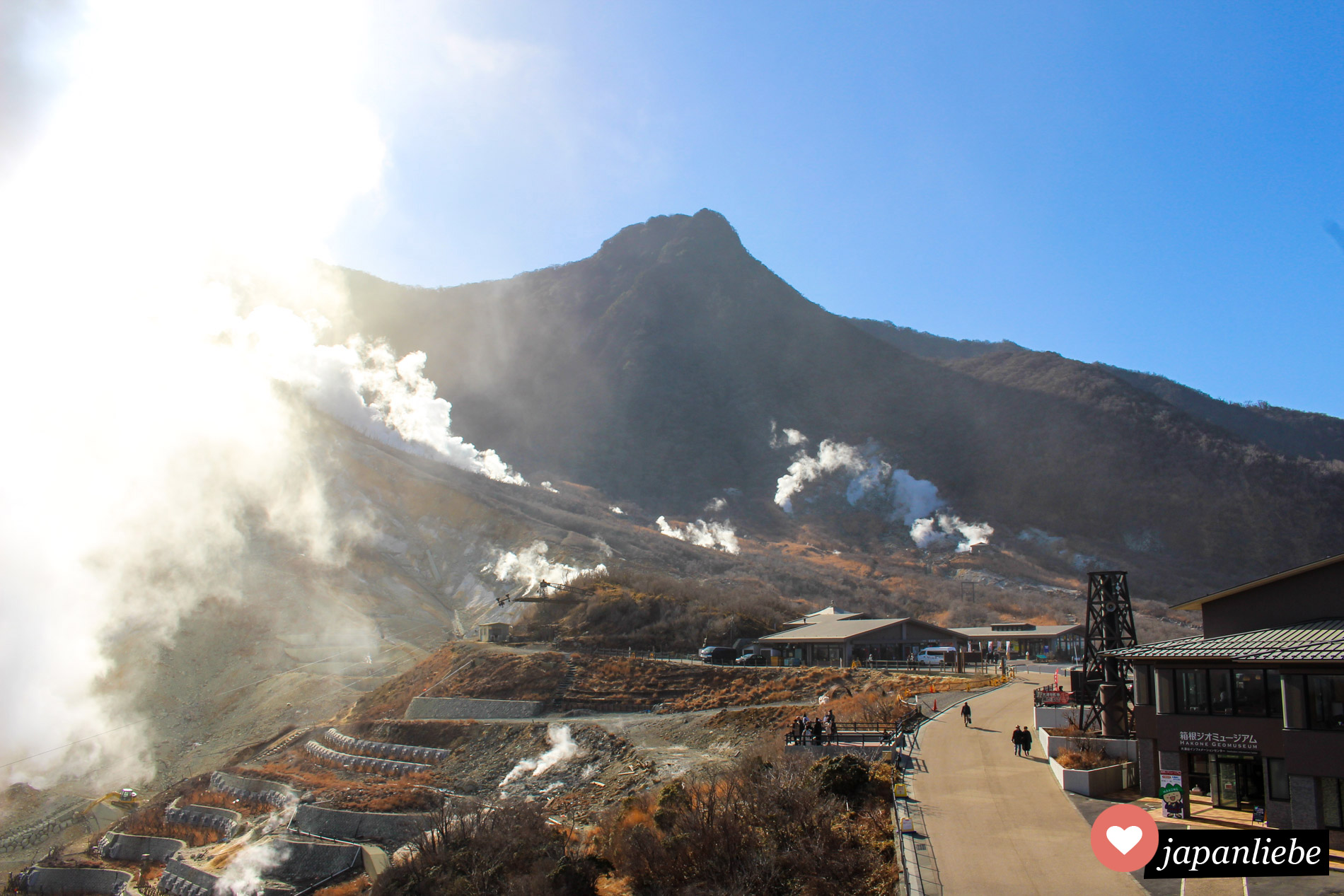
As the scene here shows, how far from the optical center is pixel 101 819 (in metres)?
39.8

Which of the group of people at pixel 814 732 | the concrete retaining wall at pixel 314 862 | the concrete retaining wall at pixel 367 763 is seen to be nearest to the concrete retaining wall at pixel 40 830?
the concrete retaining wall at pixel 367 763

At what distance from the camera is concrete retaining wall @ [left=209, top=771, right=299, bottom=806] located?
3419cm

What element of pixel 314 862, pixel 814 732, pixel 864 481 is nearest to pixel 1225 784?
pixel 814 732

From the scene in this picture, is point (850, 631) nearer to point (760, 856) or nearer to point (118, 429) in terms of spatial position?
point (760, 856)

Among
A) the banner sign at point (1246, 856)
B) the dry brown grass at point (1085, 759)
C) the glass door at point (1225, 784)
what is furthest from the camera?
the dry brown grass at point (1085, 759)

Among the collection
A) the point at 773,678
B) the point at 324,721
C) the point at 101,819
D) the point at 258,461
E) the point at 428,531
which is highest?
the point at 258,461

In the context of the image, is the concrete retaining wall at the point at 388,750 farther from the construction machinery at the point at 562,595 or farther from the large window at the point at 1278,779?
the large window at the point at 1278,779

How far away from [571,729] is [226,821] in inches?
555

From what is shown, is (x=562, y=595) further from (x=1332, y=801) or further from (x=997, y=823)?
(x=1332, y=801)

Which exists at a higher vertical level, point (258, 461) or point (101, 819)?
point (258, 461)

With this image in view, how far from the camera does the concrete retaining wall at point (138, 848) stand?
1273 inches

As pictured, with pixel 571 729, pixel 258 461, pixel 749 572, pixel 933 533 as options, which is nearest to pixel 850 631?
pixel 571 729

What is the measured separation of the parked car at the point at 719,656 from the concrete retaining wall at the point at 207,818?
2731 cm

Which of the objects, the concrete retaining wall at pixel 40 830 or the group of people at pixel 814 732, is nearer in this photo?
the group of people at pixel 814 732
